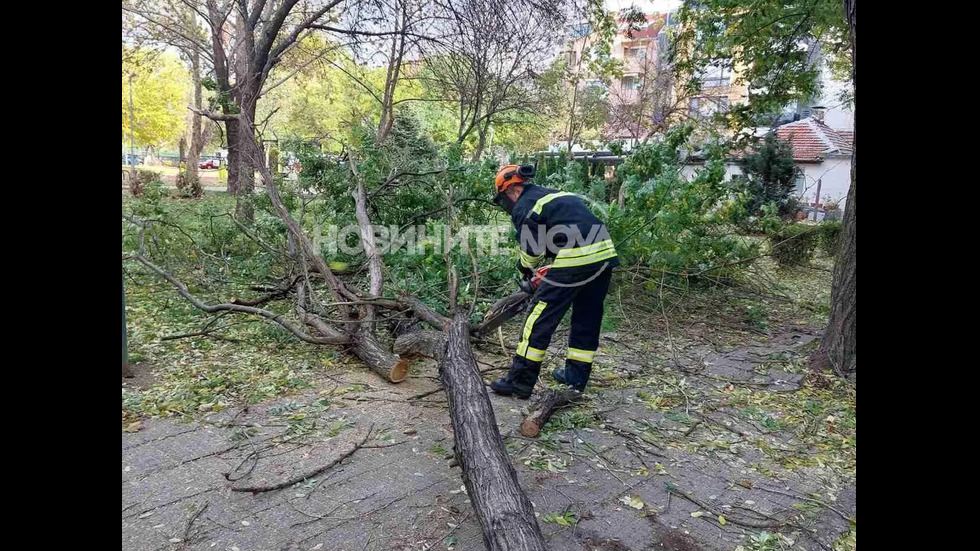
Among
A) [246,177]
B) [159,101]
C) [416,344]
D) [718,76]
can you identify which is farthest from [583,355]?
[718,76]

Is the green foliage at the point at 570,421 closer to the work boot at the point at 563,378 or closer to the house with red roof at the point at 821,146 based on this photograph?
the work boot at the point at 563,378

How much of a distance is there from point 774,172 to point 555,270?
12348 millimetres

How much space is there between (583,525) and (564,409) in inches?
54.4

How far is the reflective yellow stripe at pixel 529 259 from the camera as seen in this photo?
4.32 meters

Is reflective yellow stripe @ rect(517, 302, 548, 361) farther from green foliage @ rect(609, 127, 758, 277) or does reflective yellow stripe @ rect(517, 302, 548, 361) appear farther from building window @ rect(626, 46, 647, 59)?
building window @ rect(626, 46, 647, 59)

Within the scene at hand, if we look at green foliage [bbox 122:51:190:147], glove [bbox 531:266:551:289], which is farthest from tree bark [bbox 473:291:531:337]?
green foliage [bbox 122:51:190:147]

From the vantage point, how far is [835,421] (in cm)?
399

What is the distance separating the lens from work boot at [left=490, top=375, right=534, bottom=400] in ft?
14.0

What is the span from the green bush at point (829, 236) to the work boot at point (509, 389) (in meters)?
8.88

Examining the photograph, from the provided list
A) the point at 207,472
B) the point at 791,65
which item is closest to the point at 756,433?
the point at 207,472

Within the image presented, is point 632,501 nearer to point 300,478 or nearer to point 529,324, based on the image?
point 529,324
